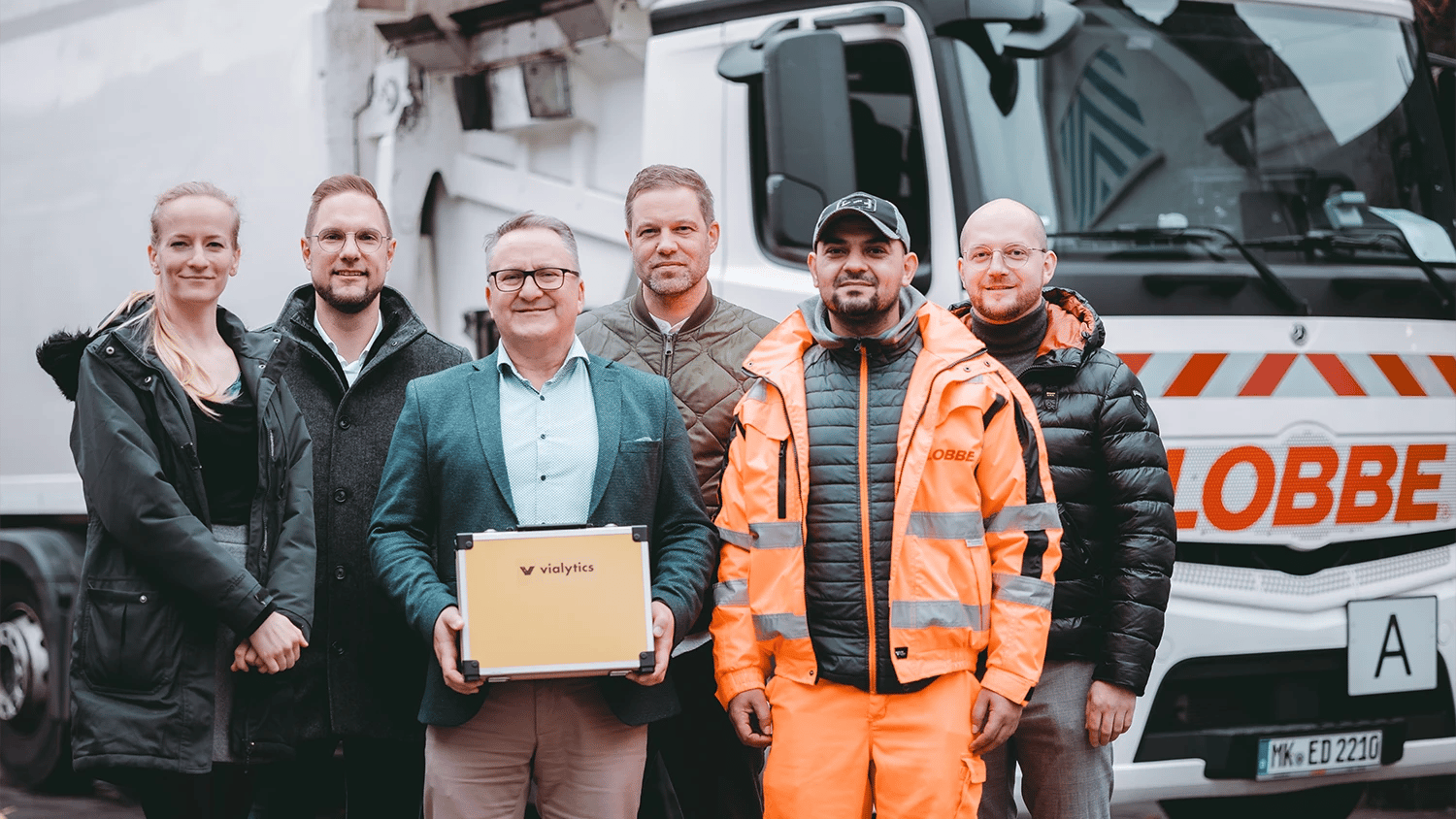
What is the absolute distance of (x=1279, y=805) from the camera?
505cm

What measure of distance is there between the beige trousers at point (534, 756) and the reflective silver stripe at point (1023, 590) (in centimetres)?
80

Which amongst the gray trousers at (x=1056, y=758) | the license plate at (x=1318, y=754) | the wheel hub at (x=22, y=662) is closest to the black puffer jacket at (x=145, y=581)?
the gray trousers at (x=1056, y=758)

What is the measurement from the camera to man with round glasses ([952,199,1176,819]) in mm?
2963

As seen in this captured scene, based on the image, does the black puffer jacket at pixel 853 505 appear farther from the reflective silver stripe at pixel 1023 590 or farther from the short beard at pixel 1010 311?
the short beard at pixel 1010 311

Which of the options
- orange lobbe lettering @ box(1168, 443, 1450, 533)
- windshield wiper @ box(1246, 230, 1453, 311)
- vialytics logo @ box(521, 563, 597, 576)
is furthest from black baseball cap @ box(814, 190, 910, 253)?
windshield wiper @ box(1246, 230, 1453, 311)

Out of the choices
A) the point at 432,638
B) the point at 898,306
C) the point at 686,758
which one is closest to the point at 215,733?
the point at 432,638

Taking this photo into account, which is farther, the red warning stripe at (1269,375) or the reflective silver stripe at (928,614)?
the red warning stripe at (1269,375)

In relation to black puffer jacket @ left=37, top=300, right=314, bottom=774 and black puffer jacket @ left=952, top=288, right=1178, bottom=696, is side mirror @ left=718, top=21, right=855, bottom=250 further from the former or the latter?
black puffer jacket @ left=37, top=300, right=314, bottom=774

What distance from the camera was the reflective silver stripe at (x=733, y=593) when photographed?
2.82m

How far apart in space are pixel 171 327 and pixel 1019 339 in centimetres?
182

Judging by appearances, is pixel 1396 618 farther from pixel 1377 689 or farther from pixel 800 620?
pixel 800 620

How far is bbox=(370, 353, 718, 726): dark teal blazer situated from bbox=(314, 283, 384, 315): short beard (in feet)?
1.27

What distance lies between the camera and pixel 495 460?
2.74 m

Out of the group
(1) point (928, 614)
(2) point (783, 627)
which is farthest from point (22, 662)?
(1) point (928, 614)
